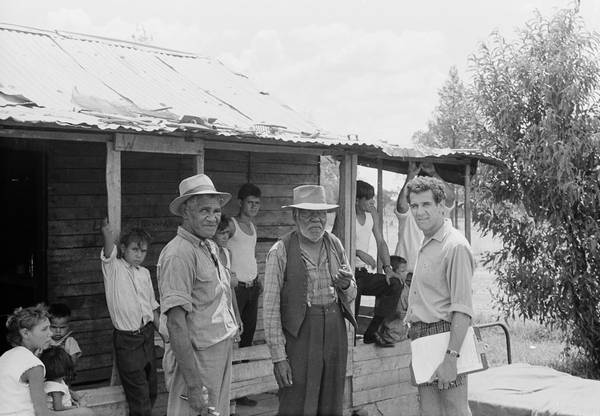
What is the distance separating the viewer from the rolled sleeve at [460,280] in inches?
180

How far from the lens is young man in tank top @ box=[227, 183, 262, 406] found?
7523mm

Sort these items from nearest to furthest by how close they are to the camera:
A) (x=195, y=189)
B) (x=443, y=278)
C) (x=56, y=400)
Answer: (x=443, y=278)
(x=195, y=189)
(x=56, y=400)

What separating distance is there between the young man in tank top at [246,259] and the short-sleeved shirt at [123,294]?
4.81 feet

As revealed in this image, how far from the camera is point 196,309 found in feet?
15.1

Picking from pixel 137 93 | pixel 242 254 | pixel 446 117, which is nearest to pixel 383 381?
pixel 242 254

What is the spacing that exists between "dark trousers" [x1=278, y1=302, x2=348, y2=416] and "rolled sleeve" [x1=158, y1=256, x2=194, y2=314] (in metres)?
0.91

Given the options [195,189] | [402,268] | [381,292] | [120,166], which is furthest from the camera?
[402,268]

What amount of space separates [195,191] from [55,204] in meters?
3.35

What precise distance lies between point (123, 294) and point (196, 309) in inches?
61.6

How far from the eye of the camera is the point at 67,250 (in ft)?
25.4

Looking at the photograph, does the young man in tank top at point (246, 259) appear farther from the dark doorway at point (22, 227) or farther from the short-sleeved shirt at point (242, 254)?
the dark doorway at point (22, 227)

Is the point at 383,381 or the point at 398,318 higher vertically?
the point at 398,318

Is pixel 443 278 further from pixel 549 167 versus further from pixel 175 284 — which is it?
pixel 549 167

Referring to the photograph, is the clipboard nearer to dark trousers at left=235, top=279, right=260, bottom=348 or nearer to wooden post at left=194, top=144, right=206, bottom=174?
wooden post at left=194, top=144, right=206, bottom=174
